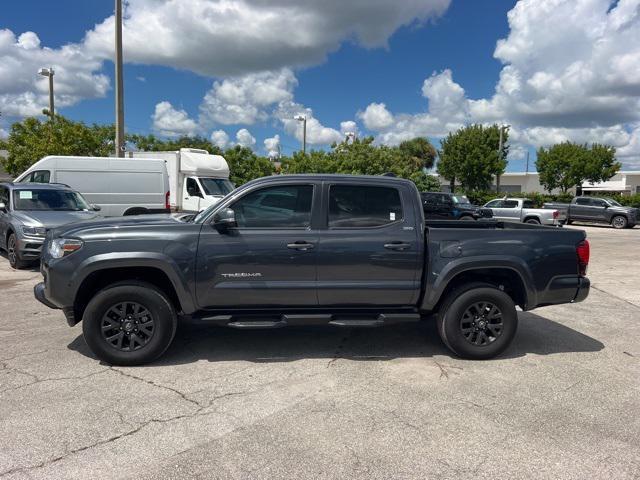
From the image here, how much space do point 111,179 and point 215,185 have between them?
578 centimetres

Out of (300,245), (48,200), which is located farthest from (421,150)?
(300,245)

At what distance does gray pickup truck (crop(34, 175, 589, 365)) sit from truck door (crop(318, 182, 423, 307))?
10 mm

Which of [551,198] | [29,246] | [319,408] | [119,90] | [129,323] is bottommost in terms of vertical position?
[319,408]

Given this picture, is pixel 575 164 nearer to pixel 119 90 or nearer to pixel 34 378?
pixel 119 90

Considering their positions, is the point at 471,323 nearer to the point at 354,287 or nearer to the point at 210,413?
the point at 354,287

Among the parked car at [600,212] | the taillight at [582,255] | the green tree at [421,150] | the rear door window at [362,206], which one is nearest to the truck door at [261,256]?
the rear door window at [362,206]

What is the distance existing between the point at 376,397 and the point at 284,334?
1797 millimetres

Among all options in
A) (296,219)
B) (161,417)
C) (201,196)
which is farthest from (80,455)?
(201,196)

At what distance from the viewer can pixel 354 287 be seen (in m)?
4.63

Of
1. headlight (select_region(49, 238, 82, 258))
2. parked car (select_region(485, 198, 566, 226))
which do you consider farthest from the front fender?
parked car (select_region(485, 198, 566, 226))

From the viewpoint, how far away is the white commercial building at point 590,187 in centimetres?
5944

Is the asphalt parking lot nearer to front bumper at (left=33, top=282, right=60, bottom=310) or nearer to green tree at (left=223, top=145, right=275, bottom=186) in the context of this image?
front bumper at (left=33, top=282, right=60, bottom=310)

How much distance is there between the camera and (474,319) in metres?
4.84

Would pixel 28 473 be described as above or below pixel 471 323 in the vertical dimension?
below
